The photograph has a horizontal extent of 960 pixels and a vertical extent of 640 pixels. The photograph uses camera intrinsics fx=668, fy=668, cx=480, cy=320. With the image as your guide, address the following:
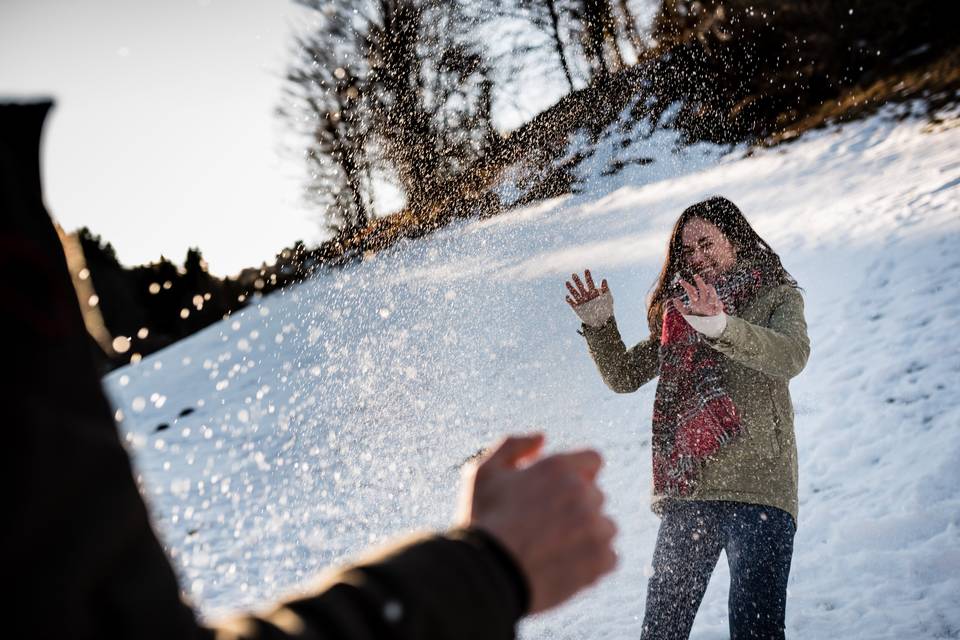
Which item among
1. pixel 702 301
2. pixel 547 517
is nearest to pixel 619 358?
pixel 702 301

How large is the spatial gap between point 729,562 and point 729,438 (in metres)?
0.44

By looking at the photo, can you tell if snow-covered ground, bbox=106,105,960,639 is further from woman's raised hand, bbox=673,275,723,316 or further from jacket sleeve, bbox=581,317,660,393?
woman's raised hand, bbox=673,275,723,316

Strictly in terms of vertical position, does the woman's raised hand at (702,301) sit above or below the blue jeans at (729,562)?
above

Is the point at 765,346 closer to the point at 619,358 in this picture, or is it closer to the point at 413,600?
the point at 619,358

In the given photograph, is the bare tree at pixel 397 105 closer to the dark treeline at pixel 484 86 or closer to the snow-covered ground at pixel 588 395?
the dark treeline at pixel 484 86

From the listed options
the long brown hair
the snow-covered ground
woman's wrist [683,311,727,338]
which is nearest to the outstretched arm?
the long brown hair

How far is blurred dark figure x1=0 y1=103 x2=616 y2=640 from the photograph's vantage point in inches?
15.3

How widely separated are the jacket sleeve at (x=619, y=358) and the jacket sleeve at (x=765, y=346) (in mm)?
543

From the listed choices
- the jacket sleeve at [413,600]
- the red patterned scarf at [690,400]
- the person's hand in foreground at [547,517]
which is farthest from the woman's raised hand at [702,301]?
the jacket sleeve at [413,600]

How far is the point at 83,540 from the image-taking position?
0.41 meters

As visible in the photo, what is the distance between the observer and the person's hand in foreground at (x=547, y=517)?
646 mm

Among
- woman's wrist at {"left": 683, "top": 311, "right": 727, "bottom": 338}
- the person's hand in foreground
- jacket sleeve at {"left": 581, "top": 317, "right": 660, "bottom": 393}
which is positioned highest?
the person's hand in foreground

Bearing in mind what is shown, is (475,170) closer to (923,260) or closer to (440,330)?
(440,330)

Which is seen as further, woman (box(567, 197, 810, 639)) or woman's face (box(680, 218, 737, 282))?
woman's face (box(680, 218, 737, 282))
